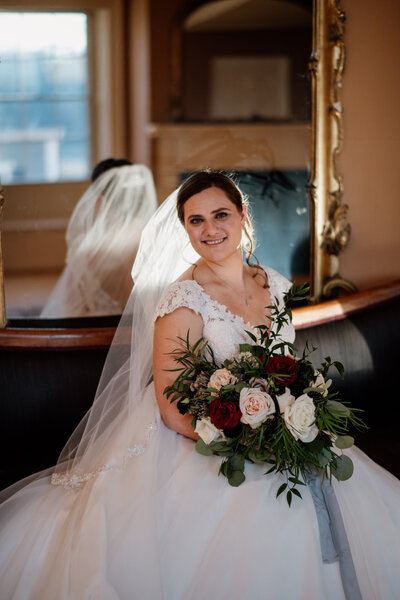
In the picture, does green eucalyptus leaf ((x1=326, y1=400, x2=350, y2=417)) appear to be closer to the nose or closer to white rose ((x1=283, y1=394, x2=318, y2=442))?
white rose ((x1=283, y1=394, x2=318, y2=442))

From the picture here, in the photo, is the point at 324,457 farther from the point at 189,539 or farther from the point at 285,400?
the point at 189,539

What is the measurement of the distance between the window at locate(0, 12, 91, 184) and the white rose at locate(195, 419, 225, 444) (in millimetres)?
1760

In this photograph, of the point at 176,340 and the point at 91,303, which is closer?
the point at 176,340

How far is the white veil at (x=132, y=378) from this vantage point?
7.62 feet

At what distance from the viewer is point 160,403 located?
7.48 feet

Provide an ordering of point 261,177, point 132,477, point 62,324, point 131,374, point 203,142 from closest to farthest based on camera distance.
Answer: point 132,477 < point 131,374 < point 62,324 < point 261,177 < point 203,142

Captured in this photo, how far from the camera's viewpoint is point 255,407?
190cm

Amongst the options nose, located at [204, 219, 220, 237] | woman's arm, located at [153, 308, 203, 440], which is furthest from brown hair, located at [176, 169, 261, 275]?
woman's arm, located at [153, 308, 203, 440]

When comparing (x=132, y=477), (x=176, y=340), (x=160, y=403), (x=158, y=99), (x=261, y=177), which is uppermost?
(x=158, y=99)

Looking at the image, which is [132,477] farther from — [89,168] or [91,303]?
[89,168]

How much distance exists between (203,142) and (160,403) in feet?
6.47

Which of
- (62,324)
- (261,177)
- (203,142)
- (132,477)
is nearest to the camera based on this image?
(132,477)

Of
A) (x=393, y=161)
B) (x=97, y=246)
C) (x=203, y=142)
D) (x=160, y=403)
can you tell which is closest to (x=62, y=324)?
(x=97, y=246)

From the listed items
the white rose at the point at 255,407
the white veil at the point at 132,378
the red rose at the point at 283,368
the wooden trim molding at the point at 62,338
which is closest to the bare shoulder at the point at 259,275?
the white veil at the point at 132,378
